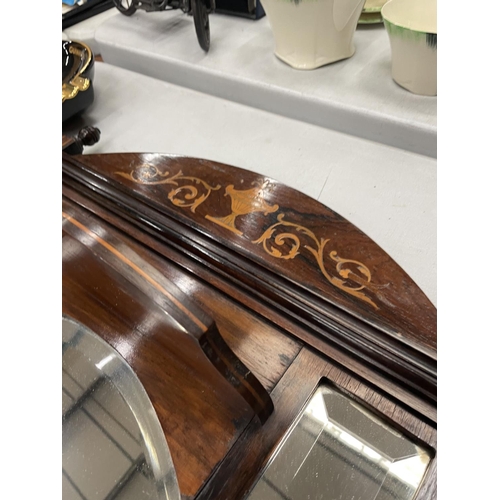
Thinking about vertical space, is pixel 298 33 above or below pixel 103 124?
above

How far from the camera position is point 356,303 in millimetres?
505

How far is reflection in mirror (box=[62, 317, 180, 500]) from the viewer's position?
384 millimetres

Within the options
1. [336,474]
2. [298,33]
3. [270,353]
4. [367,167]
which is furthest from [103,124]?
[336,474]

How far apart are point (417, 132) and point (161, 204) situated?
1.54 feet

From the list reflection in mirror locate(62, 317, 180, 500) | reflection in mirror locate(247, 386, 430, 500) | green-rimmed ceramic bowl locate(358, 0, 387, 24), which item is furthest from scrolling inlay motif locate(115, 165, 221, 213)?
green-rimmed ceramic bowl locate(358, 0, 387, 24)

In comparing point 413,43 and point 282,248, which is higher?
point 413,43

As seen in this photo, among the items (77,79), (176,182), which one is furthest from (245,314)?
(77,79)

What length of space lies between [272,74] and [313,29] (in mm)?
130

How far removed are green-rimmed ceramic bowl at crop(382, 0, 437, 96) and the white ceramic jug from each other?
0.08m

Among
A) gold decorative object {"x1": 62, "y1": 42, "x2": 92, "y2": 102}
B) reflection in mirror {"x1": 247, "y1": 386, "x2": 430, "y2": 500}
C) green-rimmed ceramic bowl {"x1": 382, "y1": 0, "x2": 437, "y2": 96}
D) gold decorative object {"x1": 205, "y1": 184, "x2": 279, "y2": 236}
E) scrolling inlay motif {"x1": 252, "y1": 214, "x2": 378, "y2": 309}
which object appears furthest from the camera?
gold decorative object {"x1": 62, "y1": 42, "x2": 92, "y2": 102}

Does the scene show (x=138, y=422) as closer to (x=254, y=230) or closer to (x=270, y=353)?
(x=270, y=353)

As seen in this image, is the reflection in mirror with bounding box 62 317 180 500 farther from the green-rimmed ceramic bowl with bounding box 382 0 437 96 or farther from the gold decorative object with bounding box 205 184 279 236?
the green-rimmed ceramic bowl with bounding box 382 0 437 96

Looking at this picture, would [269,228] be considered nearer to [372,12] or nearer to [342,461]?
[342,461]

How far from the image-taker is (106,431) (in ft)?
1.37
